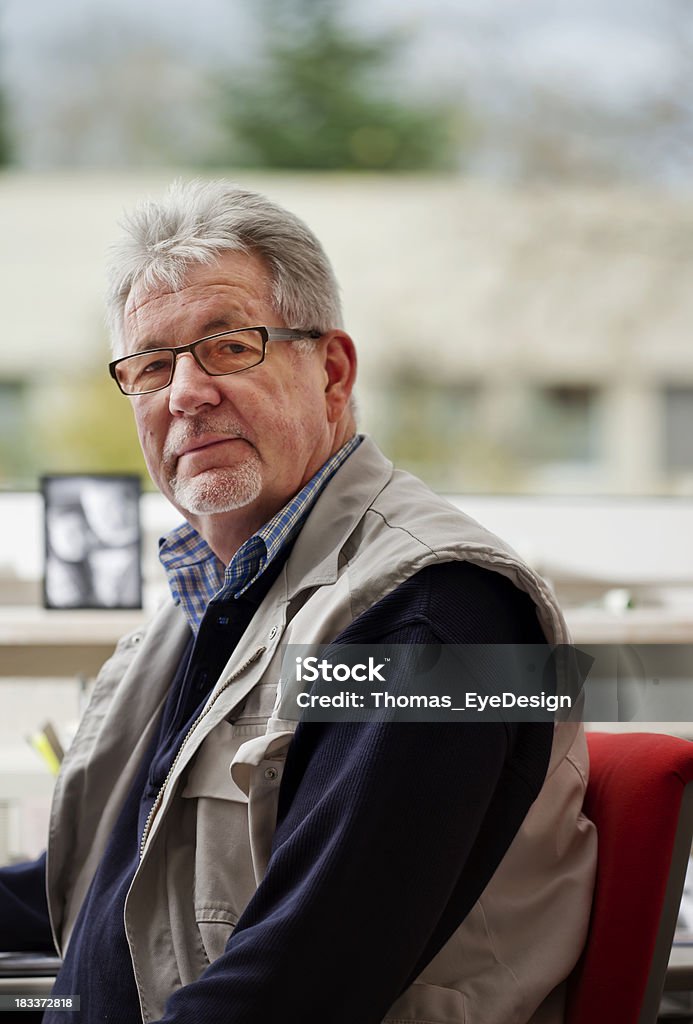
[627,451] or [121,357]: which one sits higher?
[121,357]

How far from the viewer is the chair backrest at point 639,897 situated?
2.46 ft

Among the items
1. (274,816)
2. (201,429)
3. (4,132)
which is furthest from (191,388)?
(4,132)

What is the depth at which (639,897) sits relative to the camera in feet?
2.48

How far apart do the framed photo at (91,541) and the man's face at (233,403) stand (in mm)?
785

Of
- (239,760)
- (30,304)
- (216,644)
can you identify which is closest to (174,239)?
(216,644)

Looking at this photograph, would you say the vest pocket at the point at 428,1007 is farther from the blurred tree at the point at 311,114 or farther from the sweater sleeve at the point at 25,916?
the blurred tree at the point at 311,114

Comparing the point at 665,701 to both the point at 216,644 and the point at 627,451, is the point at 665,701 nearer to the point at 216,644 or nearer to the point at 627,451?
the point at 216,644

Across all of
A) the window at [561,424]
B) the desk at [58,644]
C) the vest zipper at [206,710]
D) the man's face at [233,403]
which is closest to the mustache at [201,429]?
the man's face at [233,403]

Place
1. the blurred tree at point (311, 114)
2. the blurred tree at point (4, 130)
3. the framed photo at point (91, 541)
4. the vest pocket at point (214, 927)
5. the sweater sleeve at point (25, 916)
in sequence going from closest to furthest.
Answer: the vest pocket at point (214, 927)
the sweater sleeve at point (25, 916)
the framed photo at point (91, 541)
the blurred tree at point (4, 130)
the blurred tree at point (311, 114)

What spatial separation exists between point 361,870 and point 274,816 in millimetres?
102

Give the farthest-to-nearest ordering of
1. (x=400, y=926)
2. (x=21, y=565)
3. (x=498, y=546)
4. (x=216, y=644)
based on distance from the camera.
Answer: (x=21, y=565), (x=216, y=644), (x=498, y=546), (x=400, y=926)

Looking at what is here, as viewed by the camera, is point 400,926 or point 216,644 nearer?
point 400,926

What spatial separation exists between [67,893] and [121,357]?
0.55 m

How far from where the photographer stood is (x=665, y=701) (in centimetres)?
123
